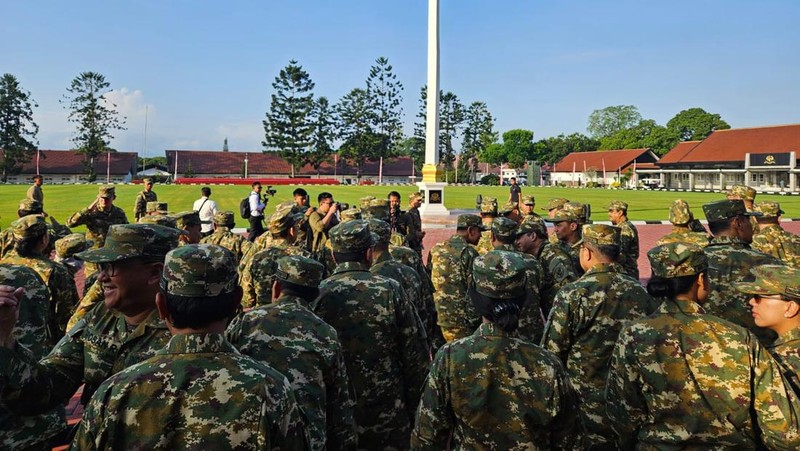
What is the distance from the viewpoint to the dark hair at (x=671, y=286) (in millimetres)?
2930

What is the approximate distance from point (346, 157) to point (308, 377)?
255 ft

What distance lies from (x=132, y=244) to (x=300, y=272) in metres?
0.79

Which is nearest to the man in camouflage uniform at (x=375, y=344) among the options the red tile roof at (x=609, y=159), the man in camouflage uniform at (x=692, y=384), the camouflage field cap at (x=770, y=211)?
the man in camouflage uniform at (x=692, y=384)

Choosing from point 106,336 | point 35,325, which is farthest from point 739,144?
point 106,336

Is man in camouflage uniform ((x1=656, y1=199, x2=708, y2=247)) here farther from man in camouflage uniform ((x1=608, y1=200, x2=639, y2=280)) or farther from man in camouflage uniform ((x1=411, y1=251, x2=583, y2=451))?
man in camouflage uniform ((x1=411, y1=251, x2=583, y2=451))

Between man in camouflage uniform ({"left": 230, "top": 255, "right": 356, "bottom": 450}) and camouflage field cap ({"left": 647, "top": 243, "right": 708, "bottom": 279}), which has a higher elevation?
camouflage field cap ({"left": 647, "top": 243, "right": 708, "bottom": 279})

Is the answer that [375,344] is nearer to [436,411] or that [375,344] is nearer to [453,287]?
[436,411]

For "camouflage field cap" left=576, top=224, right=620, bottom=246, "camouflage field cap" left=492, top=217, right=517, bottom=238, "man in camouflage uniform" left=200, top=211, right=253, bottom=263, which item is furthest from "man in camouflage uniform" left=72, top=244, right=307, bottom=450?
"man in camouflage uniform" left=200, top=211, right=253, bottom=263

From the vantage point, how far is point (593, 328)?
3.59m

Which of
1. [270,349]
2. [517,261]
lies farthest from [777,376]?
[270,349]

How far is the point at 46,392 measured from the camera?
2398 millimetres

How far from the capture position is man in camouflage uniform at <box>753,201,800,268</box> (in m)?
6.39

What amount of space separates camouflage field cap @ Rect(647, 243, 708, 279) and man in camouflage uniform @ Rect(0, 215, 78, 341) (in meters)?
4.02

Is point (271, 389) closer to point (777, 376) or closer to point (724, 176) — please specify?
point (777, 376)
